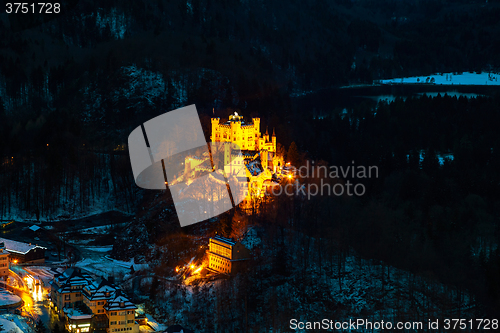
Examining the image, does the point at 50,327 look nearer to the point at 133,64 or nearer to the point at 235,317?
the point at 235,317

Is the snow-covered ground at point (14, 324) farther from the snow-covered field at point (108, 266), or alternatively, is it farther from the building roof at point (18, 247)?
the building roof at point (18, 247)

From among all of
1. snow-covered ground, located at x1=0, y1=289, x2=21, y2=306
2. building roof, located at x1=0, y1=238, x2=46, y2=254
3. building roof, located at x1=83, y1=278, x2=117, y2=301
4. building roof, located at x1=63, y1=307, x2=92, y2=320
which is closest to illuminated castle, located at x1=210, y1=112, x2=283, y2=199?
building roof, located at x1=83, y1=278, x2=117, y2=301

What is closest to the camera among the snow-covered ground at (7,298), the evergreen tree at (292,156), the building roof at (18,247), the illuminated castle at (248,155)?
the snow-covered ground at (7,298)

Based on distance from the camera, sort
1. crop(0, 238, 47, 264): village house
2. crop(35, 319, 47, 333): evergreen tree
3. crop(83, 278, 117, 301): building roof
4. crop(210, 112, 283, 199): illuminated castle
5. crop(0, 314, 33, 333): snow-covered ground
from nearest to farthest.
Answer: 1. crop(0, 314, 33, 333): snow-covered ground
2. crop(35, 319, 47, 333): evergreen tree
3. crop(83, 278, 117, 301): building roof
4. crop(0, 238, 47, 264): village house
5. crop(210, 112, 283, 199): illuminated castle

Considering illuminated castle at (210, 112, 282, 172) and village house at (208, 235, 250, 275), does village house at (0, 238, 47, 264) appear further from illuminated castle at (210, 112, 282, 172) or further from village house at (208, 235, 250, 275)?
illuminated castle at (210, 112, 282, 172)

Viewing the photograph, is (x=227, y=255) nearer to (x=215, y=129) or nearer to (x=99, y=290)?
(x=99, y=290)

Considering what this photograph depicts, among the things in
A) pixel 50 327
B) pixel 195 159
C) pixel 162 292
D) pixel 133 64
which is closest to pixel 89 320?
pixel 50 327

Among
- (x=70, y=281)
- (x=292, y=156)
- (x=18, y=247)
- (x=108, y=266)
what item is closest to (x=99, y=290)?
(x=70, y=281)

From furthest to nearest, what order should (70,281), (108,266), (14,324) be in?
(108,266) → (70,281) → (14,324)

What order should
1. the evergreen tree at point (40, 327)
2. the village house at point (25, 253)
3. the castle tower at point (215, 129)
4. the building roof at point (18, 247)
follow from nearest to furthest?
the evergreen tree at point (40, 327) → the village house at point (25, 253) → the building roof at point (18, 247) → the castle tower at point (215, 129)

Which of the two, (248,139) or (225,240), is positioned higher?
(248,139)
